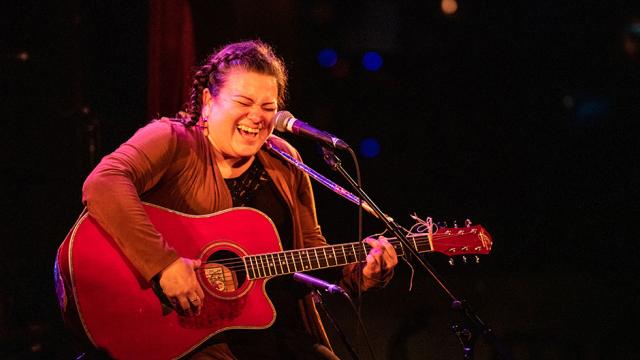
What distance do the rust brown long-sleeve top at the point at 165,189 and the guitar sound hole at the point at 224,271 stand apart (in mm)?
200

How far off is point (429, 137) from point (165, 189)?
2.44 m

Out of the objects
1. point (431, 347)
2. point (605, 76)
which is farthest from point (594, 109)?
point (431, 347)

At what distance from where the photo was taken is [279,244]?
8.97 feet

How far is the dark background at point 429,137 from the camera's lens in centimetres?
367

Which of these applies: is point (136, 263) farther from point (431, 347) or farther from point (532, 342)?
point (532, 342)

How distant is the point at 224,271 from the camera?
257 cm

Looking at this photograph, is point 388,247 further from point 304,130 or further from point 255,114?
point 255,114

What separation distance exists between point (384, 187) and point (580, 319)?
1560mm

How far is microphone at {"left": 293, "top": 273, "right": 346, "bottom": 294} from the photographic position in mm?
2729

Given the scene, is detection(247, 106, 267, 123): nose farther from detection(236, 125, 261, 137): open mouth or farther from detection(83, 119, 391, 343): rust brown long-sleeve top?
detection(83, 119, 391, 343): rust brown long-sleeve top

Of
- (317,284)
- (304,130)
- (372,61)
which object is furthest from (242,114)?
(372,61)

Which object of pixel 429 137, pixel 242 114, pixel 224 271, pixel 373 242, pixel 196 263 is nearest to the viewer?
pixel 196 263

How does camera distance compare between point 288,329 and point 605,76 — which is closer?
point 288,329

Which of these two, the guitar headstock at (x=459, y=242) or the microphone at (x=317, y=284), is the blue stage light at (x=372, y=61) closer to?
the guitar headstock at (x=459, y=242)
